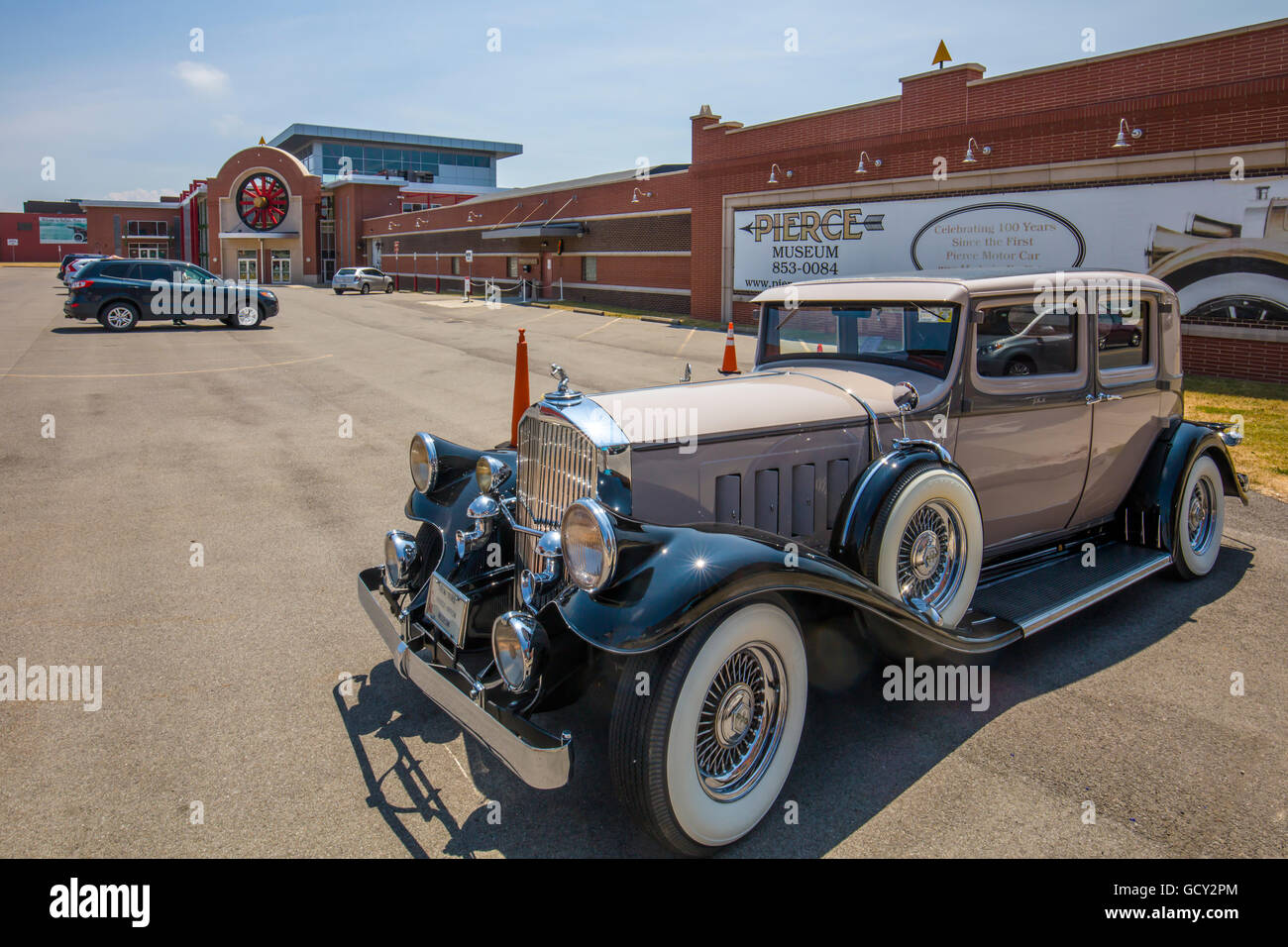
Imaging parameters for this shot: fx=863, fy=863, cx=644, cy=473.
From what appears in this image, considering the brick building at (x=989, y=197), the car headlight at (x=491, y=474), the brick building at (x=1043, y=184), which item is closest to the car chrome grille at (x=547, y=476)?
the car headlight at (x=491, y=474)

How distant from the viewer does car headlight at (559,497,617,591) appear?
3.03 metres

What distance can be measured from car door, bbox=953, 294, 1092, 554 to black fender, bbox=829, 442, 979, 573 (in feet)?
2.39

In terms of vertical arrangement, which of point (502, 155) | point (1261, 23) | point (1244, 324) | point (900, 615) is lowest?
point (900, 615)

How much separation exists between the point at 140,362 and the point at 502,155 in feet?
230

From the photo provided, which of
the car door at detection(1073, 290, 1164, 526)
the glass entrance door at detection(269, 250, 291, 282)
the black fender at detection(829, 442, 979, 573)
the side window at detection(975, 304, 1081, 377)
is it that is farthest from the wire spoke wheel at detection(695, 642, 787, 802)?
the glass entrance door at detection(269, 250, 291, 282)

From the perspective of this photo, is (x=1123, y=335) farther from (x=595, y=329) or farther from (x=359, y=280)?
(x=359, y=280)

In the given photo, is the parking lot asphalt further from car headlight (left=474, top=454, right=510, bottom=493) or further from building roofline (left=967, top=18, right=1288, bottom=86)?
building roofline (left=967, top=18, right=1288, bottom=86)

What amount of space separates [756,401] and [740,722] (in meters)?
1.50
